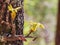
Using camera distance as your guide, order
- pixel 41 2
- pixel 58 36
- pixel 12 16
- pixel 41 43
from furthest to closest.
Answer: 1. pixel 41 2
2. pixel 41 43
3. pixel 58 36
4. pixel 12 16

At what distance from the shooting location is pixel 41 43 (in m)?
4.78

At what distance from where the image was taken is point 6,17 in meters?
1.78

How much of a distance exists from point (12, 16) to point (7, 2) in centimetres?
10

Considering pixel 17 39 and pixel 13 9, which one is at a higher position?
pixel 13 9

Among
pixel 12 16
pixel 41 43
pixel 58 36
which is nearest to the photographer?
pixel 12 16

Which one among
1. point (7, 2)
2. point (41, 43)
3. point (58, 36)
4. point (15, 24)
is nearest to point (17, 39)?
point (15, 24)

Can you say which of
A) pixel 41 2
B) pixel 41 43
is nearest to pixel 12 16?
pixel 41 43

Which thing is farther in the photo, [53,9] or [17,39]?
[53,9]

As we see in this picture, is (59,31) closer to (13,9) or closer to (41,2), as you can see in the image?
(41,2)

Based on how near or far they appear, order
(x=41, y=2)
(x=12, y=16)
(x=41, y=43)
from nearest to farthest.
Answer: (x=12, y=16) < (x=41, y=43) < (x=41, y=2)

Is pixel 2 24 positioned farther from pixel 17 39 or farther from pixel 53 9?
pixel 53 9

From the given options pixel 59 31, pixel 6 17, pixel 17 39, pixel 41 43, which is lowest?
pixel 41 43

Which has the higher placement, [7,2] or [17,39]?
[7,2]

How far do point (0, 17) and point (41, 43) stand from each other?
3058 millimetres
